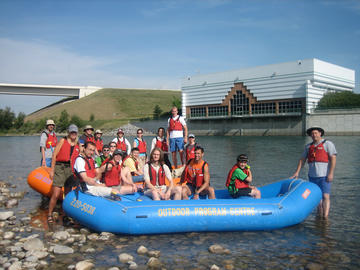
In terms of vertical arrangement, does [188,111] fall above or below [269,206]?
above

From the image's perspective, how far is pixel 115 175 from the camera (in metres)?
7.75

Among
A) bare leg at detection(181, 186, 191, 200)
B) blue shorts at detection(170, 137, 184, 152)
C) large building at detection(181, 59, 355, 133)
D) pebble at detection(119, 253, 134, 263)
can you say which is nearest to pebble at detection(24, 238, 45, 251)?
pebble at detection(119, 253, 134, 263)

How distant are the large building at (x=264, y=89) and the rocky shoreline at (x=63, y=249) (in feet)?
156

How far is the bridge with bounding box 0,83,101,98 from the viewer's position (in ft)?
339

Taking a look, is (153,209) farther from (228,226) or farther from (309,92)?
(309,92)

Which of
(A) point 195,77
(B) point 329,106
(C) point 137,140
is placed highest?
(A) point 195,77

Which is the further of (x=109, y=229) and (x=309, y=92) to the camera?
(x=309, y=92)

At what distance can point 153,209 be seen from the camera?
20.7 feet

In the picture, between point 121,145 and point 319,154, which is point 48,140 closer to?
point 121,145

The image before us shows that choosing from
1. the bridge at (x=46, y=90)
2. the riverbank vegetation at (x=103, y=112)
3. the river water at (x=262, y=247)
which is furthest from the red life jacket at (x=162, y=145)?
the bridge at (x=46, y=90)

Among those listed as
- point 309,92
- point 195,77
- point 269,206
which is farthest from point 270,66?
point 269,206

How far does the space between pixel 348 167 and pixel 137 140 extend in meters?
9.93

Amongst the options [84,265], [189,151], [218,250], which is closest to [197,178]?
[218,250]

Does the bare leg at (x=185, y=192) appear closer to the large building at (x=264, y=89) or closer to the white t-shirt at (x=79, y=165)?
the white t-shirt at (x=79, y=165)
